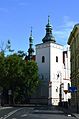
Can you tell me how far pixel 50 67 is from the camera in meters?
98.6

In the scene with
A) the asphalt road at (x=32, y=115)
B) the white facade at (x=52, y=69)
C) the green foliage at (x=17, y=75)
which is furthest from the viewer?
the white facade at (x=52, y=69)

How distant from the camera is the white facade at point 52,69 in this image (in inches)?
3848

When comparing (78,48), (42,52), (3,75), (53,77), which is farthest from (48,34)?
(78,48)

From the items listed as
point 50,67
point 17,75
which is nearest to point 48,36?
point 50,67

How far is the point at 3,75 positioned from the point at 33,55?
31844 mm

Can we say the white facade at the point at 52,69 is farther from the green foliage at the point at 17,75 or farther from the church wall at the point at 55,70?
the green foliage at the point at 17,75

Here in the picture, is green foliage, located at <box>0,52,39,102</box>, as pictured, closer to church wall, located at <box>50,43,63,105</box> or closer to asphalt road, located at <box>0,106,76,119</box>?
church wall, located at <box>50,43,63,105</box>

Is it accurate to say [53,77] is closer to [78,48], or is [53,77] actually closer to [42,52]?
[42,52]

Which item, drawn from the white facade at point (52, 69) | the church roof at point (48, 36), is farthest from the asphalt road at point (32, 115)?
the church roof at point (48, 36)

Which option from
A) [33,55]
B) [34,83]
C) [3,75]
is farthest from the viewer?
[33,55]

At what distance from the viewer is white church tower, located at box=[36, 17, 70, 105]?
97.8 m

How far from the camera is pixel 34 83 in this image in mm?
89125

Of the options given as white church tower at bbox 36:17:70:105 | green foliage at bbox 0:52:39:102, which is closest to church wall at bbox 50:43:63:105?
white church tower at bbox 36:17:70:105

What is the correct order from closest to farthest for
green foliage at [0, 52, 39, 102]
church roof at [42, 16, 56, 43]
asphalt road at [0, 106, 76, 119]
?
asphalt road at [0, 106, 76, 119]
green foliage at [0, 52, 39, 102]
church roof at [42, 16, 56, 43]
